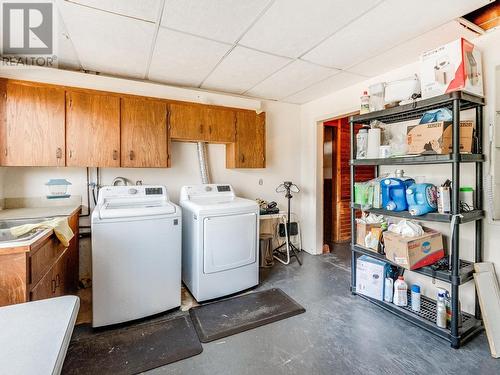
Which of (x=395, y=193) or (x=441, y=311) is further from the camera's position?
(x=395, y=193)

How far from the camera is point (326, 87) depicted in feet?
10.8

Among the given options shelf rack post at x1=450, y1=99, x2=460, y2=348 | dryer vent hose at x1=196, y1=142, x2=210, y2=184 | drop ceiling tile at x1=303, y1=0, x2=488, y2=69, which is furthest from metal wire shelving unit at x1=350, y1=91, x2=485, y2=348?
dryer vent hose at x1=196, y1=142, x2=210, y2=184

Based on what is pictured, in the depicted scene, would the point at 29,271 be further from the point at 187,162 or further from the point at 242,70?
the point at 242,70

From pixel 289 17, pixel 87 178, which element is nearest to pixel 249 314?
pixel 87 178

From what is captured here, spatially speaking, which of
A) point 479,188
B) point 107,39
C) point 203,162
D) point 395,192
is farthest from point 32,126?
point 479,188

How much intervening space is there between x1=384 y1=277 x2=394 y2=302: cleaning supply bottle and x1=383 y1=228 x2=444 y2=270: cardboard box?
35cm

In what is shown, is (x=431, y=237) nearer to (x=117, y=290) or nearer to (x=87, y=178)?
(x=117, y=290)

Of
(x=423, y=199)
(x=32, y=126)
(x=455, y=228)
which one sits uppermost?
(x=32, y=126)

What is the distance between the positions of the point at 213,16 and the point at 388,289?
2806mm

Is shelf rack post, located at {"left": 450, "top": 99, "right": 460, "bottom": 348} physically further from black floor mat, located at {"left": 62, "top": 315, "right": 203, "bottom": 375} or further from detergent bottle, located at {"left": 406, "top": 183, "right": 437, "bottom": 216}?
black floor mat, located at {"left": 62, "top": 315, "right": 203, "bottom": 375}

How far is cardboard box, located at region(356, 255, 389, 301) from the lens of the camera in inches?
96.7

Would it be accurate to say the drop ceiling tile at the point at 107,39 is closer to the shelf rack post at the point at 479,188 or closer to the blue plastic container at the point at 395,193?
the blue plastic container at the point at 395,193

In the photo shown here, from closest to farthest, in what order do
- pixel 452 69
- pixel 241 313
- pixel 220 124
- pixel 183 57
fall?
pixel 452 69
pixel 241 313
pixel 183 57
pixel 220 124

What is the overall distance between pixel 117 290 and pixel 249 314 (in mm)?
1182
